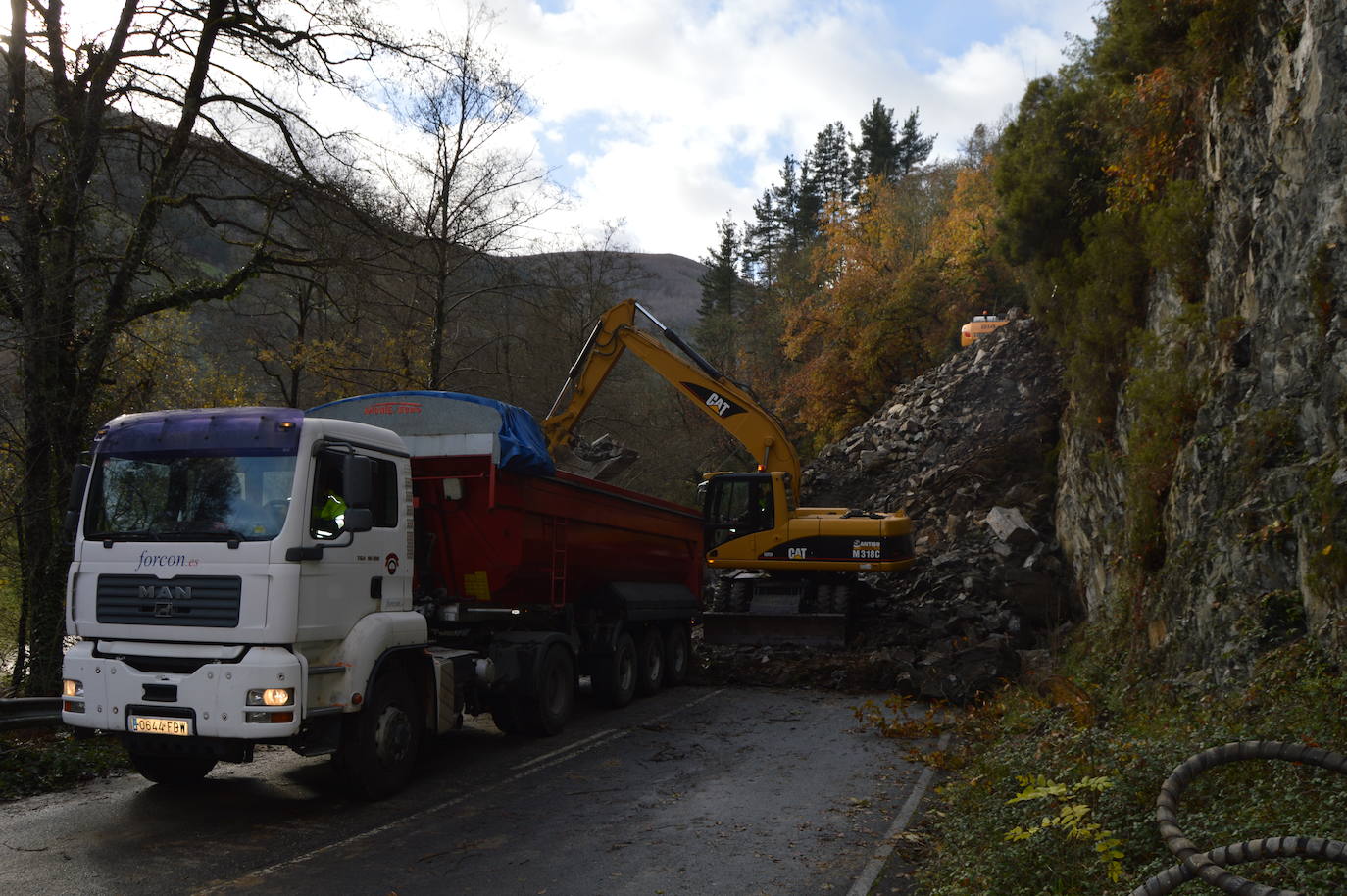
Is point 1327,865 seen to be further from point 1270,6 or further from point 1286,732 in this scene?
point 1270,6

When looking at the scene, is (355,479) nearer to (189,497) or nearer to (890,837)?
(189,497)

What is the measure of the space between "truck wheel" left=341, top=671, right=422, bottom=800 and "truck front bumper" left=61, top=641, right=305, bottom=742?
820 millimetres

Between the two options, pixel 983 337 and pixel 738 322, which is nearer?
pixel 983 337

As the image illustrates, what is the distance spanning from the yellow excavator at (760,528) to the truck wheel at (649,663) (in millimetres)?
2698

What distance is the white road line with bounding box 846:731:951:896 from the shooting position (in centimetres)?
602

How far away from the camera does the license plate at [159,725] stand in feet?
23.0

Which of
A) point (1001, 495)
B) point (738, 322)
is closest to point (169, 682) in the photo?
point (1001, 495)

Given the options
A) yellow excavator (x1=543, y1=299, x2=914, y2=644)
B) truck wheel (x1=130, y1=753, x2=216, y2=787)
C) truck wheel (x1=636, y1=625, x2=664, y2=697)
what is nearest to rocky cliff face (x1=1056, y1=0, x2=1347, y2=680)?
yellow excavator (x1=543, y1=299, x2=914, y2=644)

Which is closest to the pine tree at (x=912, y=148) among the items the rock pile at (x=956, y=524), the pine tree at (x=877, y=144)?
the pine tree at (x=877, y=144)

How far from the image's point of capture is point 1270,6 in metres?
10.2

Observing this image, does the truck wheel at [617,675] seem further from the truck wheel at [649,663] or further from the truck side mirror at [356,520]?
the truck side mirror at [356,520]

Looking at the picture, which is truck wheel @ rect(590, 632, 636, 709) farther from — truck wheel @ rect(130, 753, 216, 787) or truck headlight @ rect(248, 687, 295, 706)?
truck headlight @ rect(248, 687, 295, 706)

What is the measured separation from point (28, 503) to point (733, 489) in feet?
34.3

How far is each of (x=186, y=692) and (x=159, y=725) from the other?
0.33 m
